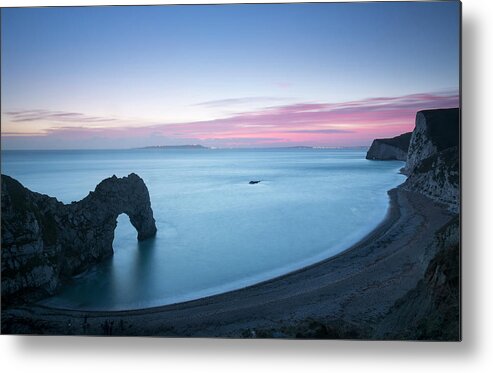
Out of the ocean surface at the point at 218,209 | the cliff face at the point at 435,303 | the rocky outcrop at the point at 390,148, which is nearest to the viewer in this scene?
the cliff face at the point at 435,303

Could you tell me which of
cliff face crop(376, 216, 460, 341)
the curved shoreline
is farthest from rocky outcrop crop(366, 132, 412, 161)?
cliff face crop(376, 216, 460, 341)

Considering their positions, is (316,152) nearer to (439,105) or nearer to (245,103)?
(245,103)

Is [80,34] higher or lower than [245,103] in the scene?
higher

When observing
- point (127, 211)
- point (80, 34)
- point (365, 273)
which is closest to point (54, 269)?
point (127, 211)

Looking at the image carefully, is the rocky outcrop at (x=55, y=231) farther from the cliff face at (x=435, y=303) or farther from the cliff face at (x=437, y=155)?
the cliff face at (x=437, y=155)

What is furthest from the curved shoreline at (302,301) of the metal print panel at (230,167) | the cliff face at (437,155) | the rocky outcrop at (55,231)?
the rocky outcrop at (55,231)

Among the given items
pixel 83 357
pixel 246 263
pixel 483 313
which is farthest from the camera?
pixel 246 263

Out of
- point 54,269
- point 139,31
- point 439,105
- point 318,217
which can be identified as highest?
point 139,31
